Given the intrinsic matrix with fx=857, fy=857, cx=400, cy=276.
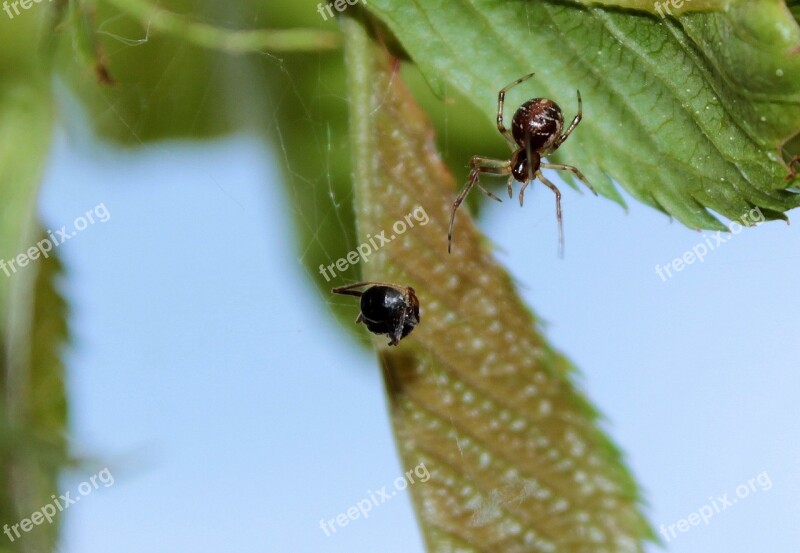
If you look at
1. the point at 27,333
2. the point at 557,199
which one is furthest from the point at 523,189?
the point at 27,333

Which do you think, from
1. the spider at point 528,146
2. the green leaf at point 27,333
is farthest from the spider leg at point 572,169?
the green leaf at point 27,333

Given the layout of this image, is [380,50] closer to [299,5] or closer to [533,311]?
[299,5]

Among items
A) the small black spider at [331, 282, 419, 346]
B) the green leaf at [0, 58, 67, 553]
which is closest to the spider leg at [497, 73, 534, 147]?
the small black spider at [331, 282, 419, 346]

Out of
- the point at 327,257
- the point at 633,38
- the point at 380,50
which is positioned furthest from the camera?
the point at 327,257

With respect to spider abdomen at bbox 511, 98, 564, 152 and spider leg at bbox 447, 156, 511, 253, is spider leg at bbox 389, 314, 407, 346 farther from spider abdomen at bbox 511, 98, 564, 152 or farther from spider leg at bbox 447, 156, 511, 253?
spider abdomen at bbox 511, 98, 564, 152

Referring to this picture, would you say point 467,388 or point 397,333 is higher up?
point 397,333

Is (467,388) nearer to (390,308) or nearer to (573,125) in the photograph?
(390,308)

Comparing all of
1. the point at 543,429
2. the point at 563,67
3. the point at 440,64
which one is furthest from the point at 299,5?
the point at 543,429
